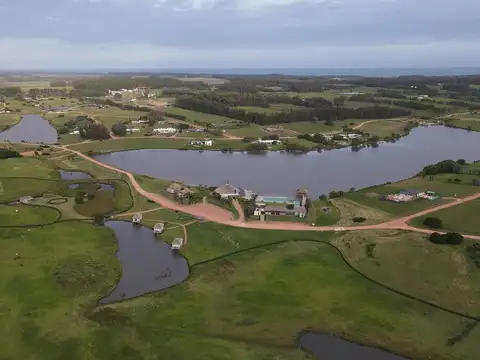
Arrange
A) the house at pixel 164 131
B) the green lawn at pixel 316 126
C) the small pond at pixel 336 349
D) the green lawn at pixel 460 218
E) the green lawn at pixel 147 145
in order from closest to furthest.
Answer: the small pond at pixel 336 349 → the green lawn at pixel 460 218 → the green lawn at pixel 147 145 → the house at pixel 164 131 → the green lawn at pixel 316 126

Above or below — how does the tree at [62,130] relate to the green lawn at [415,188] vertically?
above

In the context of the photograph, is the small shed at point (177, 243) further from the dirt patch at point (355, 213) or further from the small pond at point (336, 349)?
the dirt patch at point (355, 213)

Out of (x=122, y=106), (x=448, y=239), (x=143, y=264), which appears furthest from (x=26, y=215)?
(x=122, y=106)

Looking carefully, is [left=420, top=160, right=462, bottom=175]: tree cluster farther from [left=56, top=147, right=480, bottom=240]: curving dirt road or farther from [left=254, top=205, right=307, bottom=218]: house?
[left=254, top=205, right=307, bottom=218]: house

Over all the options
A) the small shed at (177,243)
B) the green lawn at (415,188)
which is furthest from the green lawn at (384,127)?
the small shed at (177,243)

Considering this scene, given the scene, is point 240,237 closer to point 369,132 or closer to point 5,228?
point 5,228

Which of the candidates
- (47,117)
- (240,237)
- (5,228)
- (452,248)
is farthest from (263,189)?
(47,117)

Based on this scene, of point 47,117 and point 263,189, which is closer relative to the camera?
point 263,189
